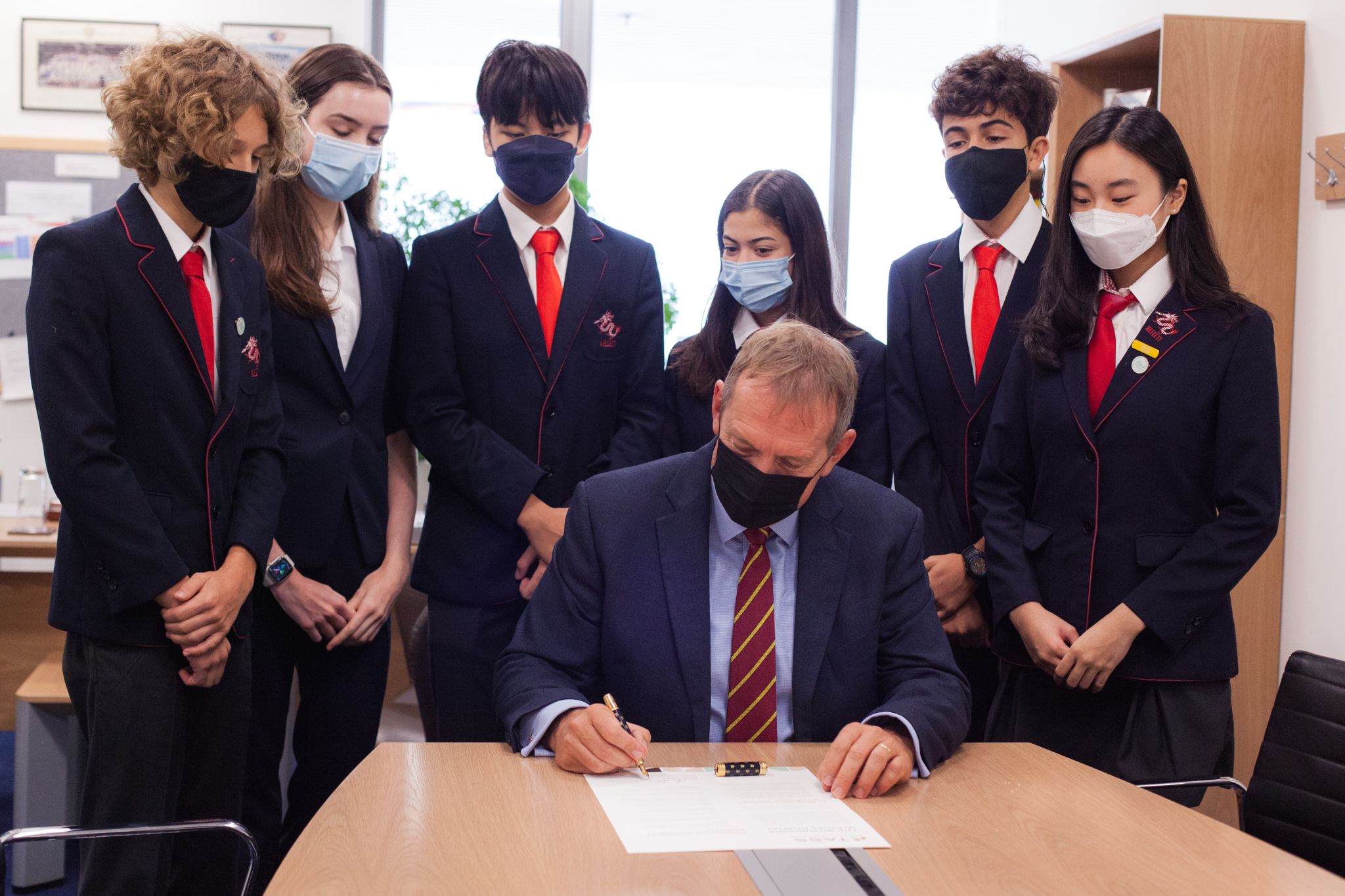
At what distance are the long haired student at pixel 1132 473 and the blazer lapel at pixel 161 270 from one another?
1515 mm

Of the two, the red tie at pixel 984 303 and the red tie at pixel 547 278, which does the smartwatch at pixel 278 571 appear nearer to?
the red tie at pixel 547 278

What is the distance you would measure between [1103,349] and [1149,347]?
0.10m

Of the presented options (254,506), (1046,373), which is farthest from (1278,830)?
(254,506)

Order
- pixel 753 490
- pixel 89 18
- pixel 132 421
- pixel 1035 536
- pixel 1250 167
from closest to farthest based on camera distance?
pixel 753 490
pixel 132 421
pixel 1035 536
pixel 1250 167
pixel 89 18

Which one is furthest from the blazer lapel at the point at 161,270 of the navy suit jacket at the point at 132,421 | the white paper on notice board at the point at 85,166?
the white paper on notice board at the point at 85,166

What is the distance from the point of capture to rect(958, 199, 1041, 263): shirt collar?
247 cm

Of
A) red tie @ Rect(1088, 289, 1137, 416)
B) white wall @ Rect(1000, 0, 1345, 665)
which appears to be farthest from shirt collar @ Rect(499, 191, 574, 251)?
white wall @ Rect(1000, 0, 1345, 665)

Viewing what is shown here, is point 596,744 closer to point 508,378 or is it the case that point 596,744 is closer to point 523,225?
point 508,378

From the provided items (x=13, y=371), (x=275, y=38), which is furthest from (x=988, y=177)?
(x=13, y=371)

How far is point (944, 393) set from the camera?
2455mm

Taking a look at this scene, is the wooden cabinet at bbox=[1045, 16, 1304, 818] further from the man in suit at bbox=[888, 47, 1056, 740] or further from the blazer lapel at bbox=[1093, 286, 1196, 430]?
the blazer lapel at bbox=[1093, 286, 1196, 430]

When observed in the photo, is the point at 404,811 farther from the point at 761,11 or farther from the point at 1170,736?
the point at 761,11

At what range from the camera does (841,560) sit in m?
1.86

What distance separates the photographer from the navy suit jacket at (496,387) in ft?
8.01
